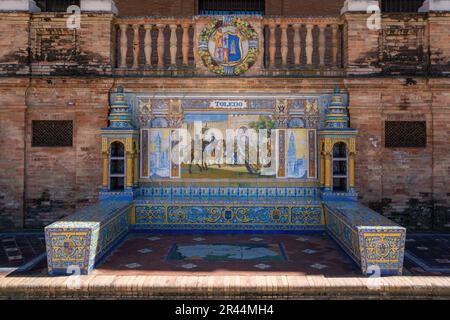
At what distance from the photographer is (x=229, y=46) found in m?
9.87

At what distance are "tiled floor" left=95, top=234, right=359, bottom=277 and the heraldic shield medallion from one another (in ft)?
13.1

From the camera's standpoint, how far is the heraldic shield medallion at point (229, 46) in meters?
9.83

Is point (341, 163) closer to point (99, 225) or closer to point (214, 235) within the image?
point (214, 235)

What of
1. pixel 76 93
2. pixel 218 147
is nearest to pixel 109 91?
pixel 76 93

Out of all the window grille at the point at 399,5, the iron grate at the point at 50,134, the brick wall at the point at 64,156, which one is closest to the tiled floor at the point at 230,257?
the brick wall at the point at 64,156

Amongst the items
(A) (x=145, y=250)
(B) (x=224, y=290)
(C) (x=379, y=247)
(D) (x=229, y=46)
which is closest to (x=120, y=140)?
(A) (x=145, y=250)

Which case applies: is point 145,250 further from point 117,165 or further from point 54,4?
point 54,4

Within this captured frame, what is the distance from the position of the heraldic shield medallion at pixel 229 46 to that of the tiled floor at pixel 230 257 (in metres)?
4.01

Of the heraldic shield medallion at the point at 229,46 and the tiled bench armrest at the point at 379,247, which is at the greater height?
the heraldic shield medallion at the point at 229,46

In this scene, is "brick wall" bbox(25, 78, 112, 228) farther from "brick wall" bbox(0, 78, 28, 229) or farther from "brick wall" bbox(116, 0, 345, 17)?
"brick wall" bbox(116, 0, 345, 17)

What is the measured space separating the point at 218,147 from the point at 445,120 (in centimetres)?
540

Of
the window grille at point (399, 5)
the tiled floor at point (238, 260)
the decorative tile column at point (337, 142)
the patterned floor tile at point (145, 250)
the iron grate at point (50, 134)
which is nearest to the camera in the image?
the tiled floor at point (238, 260)

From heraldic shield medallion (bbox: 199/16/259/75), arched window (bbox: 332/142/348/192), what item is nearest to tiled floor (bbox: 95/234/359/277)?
arched window (bbox: 332/142/348/192)

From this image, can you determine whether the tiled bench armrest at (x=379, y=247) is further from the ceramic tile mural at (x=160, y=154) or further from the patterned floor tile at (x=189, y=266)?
the ceramic tile mural at (x=160, y=154)
